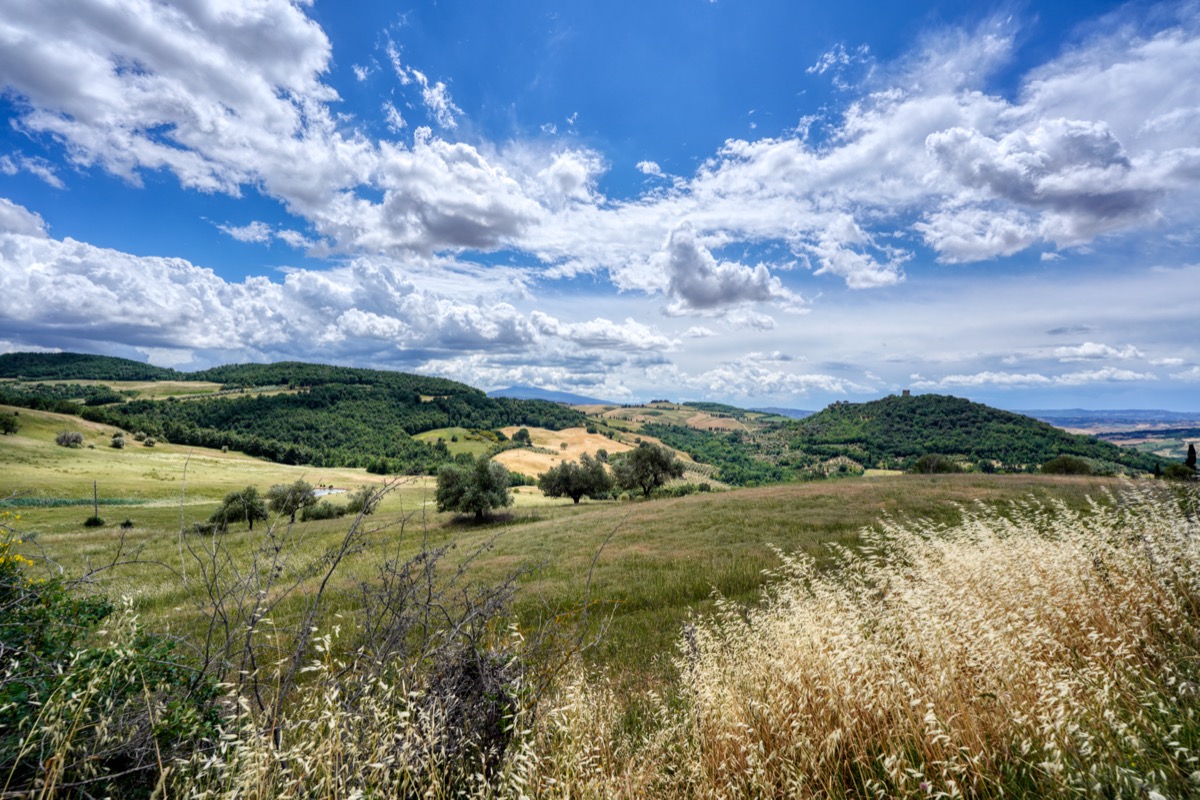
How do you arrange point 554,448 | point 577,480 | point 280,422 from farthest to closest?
point 280,422 → point 554,448 → point 577,480

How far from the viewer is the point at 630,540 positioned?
2400 centimetres

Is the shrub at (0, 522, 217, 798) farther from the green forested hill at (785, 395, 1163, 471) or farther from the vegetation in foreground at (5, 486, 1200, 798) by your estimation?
the green forested hill at (785, 395, 1163, 471)

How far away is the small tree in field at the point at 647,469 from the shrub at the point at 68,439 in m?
96.5

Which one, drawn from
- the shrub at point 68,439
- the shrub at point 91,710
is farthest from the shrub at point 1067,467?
the shrub at point 68,439

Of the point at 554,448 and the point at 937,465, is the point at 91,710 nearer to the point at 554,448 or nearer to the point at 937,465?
the point at 937,465

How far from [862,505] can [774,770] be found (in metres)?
26.1

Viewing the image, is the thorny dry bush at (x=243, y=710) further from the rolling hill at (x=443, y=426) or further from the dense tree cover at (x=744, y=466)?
the dense tree cover at (x=744, y=466)

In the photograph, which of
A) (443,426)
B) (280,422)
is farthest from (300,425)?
(443,426)

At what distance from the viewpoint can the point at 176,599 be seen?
1869 centimetres

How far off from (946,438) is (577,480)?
134492 millimetres

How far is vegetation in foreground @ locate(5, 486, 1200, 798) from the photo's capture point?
321cm

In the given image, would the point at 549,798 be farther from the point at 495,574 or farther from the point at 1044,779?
the point at 495,574

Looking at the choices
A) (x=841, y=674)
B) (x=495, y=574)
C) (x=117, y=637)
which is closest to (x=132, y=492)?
(x=495, y=574)

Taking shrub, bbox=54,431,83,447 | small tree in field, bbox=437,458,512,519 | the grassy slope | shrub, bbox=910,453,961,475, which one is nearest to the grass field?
the grassy slope
